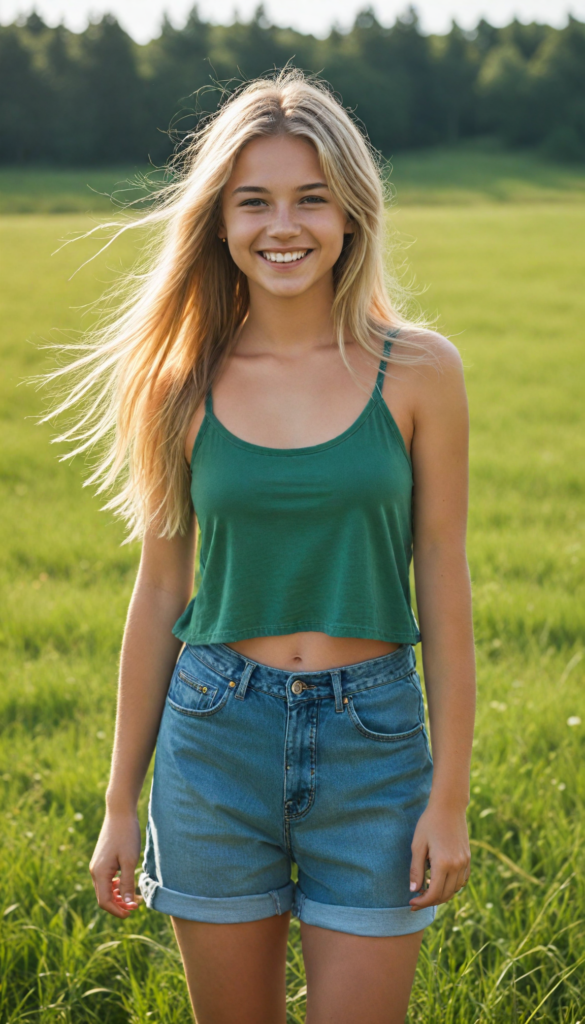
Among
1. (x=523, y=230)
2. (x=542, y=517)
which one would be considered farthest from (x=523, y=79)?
(x=542, y=517)

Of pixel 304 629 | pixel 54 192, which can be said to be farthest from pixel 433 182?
pixel 304 629

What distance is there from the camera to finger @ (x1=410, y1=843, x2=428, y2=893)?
5.94 ft

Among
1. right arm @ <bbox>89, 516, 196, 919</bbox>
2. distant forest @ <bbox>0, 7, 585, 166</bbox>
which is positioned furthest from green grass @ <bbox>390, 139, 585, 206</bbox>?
right arm @ <bbox>89, 516, 196, 919</bbox>

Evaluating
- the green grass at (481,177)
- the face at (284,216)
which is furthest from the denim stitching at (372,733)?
the green grass at (481,177)

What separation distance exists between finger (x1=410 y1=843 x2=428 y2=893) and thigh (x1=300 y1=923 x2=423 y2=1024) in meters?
0.11

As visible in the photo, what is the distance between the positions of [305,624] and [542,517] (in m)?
5.03

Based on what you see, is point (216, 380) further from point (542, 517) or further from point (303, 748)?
point (542, 517)

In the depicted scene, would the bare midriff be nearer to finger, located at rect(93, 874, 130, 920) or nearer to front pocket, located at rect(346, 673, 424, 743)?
front pocket, located at rect(346, 673, 424, 743)

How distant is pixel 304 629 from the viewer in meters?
1.90

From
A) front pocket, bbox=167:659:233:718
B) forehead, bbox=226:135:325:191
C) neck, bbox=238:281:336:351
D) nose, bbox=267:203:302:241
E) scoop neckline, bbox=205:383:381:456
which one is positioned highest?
forehead, bbox=226:135:325:191

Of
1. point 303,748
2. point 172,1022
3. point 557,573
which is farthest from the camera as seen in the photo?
point 557,573

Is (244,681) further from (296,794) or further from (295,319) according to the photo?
(295,319)

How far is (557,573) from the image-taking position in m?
5.56

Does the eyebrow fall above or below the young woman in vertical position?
above
